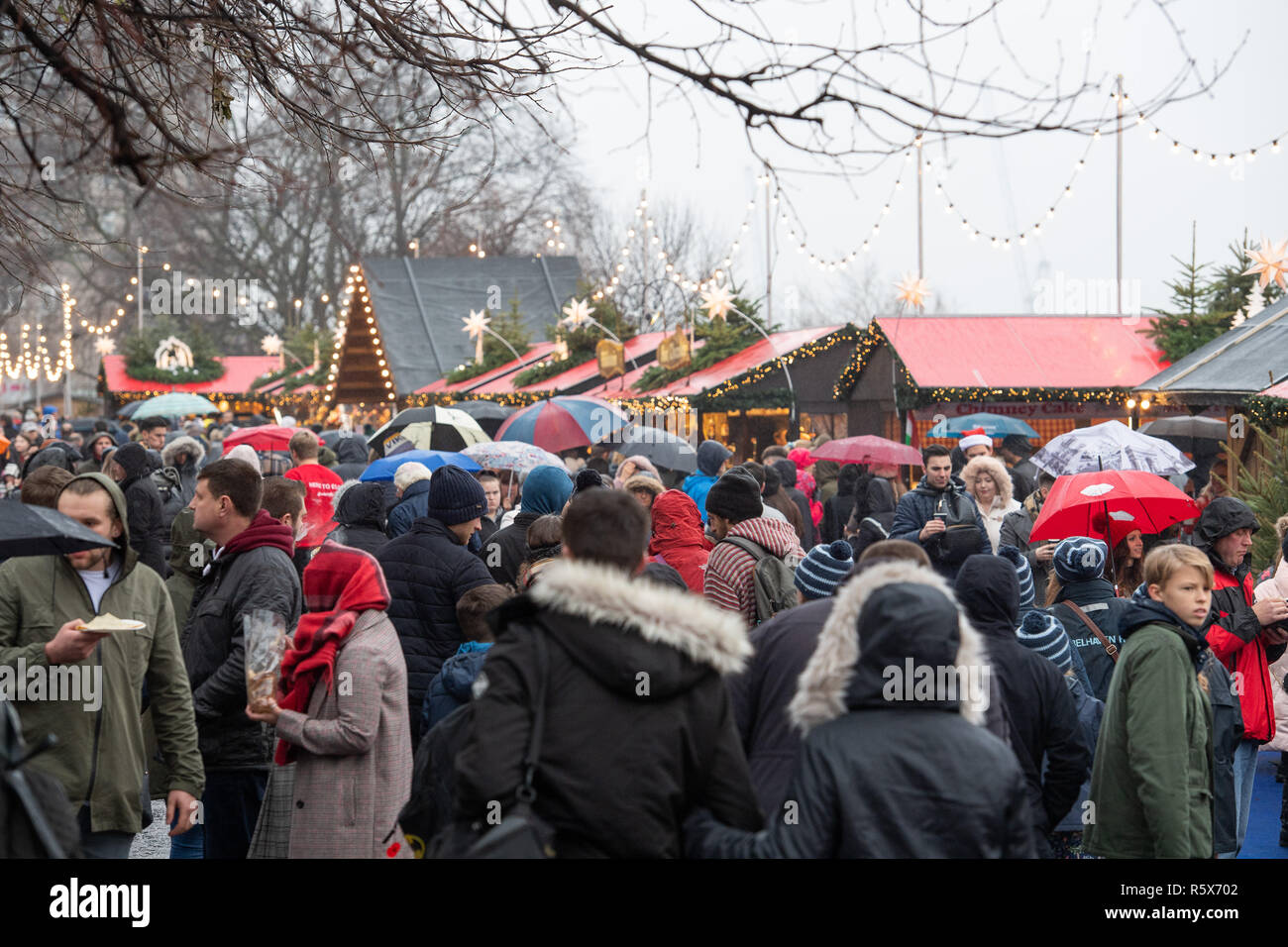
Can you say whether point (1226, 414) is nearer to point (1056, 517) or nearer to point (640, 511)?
point (1056, 517)

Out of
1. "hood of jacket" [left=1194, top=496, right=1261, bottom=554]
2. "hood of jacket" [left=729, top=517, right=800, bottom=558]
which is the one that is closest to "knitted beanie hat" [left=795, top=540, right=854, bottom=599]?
"hood of jacket" [left=729, top=517, right=800, bottom=558]

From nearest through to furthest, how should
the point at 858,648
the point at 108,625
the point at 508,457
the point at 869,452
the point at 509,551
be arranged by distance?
1. the point at 858,648
2. the point at 108,625
3. the point at 509,551
4. the point at 508,457
5. the point at 869,452

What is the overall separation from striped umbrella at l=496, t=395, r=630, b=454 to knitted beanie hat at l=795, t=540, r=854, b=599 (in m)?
8.55

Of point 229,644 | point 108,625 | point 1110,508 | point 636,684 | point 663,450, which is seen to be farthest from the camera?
point 663,450

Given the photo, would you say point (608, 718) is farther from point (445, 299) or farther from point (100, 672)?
point (445, 299)

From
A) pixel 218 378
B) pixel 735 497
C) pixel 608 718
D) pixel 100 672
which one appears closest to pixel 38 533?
pixel 100 672

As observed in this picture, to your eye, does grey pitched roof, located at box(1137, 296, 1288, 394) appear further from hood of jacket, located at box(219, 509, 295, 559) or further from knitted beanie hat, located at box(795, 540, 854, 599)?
hood of jacket, located at box(219, 509, 295, 559)

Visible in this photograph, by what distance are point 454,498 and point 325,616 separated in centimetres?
144

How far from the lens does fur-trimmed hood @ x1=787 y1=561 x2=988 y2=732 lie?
3.04 m

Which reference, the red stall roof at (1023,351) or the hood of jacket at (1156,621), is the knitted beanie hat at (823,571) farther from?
the red stall roof at (1023,351)

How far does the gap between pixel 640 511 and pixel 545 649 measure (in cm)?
44

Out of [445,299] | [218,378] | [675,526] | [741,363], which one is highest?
[445,299]

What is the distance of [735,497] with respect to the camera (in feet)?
21.0

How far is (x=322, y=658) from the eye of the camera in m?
4.41
